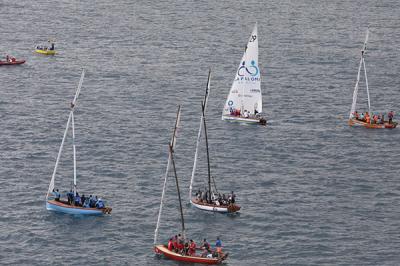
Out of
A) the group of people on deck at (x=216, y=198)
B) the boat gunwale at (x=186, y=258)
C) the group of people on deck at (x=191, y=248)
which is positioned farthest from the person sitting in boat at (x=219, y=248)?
the group of people on deck at (x=216, y=198)

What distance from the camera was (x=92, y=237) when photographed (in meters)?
163

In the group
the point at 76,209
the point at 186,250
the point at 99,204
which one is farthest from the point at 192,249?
the point at 76,209

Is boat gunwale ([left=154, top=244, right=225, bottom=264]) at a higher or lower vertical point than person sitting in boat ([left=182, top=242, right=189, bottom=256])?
lower

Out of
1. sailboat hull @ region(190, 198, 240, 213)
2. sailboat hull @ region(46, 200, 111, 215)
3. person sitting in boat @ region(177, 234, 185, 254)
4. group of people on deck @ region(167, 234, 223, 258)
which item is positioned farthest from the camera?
sailboat hull @ region(190, 198, 240, 213)

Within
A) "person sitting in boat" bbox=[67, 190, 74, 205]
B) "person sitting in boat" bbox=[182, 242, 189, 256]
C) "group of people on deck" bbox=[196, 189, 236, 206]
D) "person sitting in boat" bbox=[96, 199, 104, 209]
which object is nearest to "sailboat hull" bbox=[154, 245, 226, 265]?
"person sitting in boat" bbox=[182, 242, 189, 256]

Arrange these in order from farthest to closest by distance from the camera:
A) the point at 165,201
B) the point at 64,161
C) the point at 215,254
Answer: the point at 64,161
the point at 165,201
the point at 215,254

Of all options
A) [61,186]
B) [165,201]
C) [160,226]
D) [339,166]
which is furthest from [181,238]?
[339,166]

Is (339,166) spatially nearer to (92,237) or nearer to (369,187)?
(369,187)

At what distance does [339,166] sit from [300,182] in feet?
38.7

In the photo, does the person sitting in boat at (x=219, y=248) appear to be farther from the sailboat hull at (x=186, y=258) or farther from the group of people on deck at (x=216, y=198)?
the group of people on deck at (x=216, y=198)

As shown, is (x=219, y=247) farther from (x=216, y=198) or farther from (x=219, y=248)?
(x=216, y=198)

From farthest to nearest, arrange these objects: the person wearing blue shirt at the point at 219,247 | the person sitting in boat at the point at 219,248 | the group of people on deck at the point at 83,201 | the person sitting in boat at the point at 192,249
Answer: the group of people on deck at the point at 83,201 → the person sitting in boat at the point at 192,249 → the person wearing blue shirt at the point at 219,247 → the person sitting in boat at the point at 219,248

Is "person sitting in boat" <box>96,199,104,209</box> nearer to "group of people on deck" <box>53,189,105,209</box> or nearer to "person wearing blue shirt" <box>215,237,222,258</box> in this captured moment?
"group of people on deck" <box>53,189,105,209</box>

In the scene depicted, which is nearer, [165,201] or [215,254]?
[215,254]
